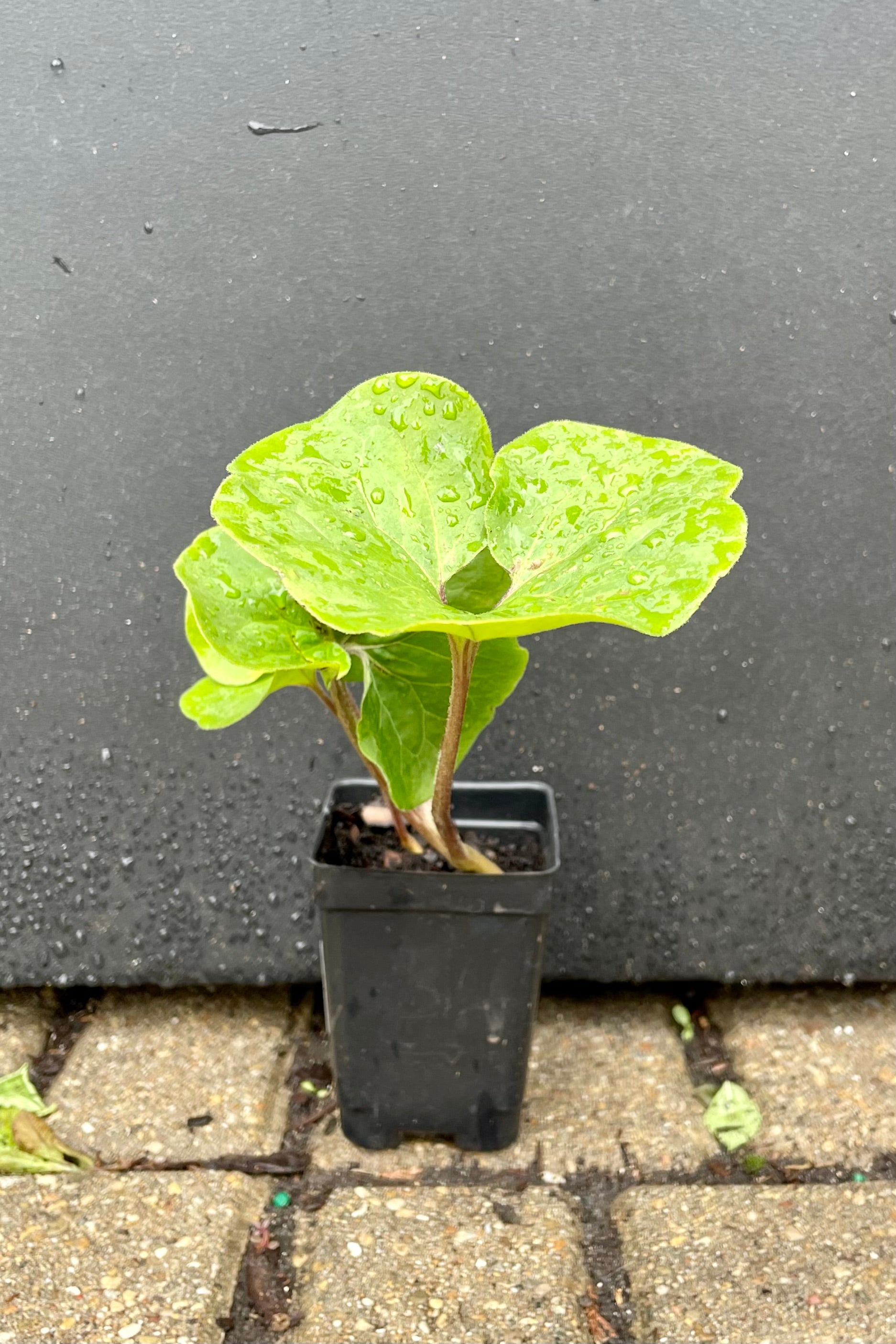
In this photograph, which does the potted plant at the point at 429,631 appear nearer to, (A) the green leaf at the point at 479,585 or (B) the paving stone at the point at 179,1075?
(A) the green leaf at the point at 479,585

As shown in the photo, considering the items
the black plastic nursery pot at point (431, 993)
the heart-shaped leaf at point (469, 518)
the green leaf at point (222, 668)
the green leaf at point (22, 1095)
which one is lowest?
the green leaf at point (22, 1095)

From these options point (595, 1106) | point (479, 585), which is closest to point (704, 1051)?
point (595, 1106)

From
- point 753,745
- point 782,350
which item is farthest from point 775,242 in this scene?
point 753,745

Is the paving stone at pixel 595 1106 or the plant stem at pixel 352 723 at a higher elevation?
the plant stem at pixel 352 723

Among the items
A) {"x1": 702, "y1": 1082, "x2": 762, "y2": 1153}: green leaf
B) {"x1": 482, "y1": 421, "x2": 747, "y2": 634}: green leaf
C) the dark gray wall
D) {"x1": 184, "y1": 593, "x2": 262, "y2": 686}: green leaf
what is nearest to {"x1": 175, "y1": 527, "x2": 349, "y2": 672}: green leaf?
{"x1": 184, "y1": 593, "x2": 262, "y2": 686}: green leaf

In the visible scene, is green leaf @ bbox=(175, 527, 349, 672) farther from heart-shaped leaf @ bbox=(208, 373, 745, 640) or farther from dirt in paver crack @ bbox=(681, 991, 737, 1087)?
dirt in paver crack @ bbox=(681, 991, 737, 1087)

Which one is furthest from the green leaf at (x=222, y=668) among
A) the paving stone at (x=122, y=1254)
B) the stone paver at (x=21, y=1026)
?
the stone paver at (x=21, y=1026)

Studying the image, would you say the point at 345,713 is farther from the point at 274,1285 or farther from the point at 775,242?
the point at 775,242

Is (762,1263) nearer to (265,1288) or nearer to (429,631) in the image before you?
(265,1288)
